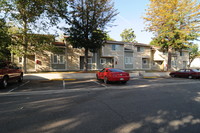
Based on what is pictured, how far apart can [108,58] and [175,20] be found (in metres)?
15.1

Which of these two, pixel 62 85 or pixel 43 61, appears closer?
pixel 62 85

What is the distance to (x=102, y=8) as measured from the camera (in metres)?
16.7

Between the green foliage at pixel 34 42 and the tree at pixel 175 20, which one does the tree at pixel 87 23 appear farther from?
the tree at pixel 175 20

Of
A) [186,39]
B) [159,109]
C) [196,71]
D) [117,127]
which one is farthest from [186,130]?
[186,39]

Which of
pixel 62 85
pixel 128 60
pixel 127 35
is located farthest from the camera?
pixel 127 35

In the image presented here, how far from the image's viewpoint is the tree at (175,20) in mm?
19156

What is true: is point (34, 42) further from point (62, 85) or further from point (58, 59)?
point (62, 85)

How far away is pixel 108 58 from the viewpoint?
24.6m

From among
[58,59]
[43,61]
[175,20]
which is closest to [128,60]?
[175,20]

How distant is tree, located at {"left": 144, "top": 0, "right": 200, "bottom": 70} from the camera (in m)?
19.2

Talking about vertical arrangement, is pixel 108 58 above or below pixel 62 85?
above

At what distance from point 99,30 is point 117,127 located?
51.9ft

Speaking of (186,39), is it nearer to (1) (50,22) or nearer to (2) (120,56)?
(2) (120,56)

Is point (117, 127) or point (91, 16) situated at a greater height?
point (91, 16)
